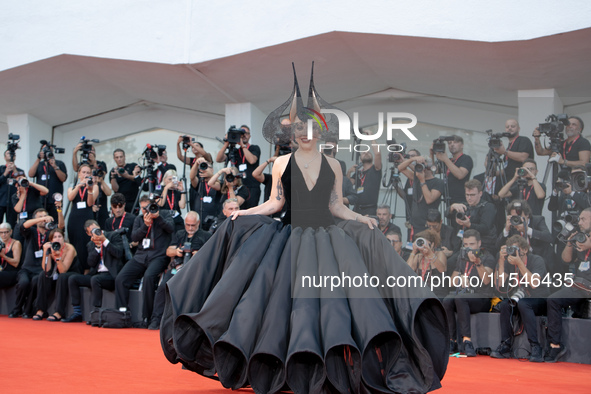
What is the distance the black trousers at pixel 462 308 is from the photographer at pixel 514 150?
1161 millimetres

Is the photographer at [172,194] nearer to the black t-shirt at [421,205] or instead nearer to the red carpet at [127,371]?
the red carpet at [127,371]

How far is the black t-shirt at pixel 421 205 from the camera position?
213 inches

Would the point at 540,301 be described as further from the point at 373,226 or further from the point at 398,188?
the point at 373,226

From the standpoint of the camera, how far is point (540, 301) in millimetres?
5199

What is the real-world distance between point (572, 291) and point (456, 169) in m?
1.29

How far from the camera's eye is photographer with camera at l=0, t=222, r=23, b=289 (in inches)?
305

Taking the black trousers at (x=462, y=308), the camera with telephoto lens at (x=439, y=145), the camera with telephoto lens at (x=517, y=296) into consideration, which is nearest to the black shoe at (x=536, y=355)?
the camera with telephoto lens at (x=517, y=296)

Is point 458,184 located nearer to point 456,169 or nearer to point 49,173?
point 456,169

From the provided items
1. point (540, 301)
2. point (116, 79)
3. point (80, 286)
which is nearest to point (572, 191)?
point (540, 301)

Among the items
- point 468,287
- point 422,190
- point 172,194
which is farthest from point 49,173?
point 468,287

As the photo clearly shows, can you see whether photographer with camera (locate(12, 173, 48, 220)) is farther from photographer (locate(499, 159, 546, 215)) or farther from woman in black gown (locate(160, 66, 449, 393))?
woman in black gown (locate(160, 66, 449, 393))

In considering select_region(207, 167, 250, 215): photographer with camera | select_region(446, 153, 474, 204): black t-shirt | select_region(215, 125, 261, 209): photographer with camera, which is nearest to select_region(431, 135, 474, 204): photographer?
select_region(446, 153, 474, 204): black t-shirt

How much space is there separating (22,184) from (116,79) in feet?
6.39

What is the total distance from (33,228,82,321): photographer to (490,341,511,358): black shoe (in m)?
4.49
